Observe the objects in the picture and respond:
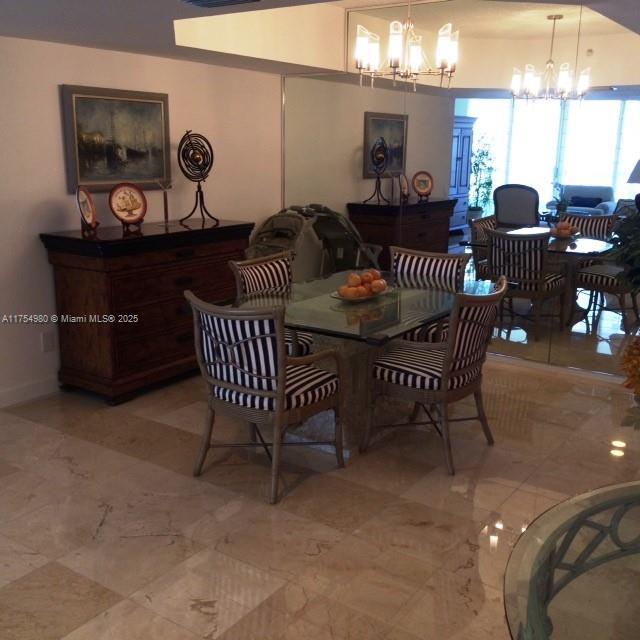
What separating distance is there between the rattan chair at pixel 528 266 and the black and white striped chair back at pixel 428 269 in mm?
696

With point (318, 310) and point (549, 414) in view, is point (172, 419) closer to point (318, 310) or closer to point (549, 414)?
point (318, 310)

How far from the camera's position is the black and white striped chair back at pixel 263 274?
4.11m

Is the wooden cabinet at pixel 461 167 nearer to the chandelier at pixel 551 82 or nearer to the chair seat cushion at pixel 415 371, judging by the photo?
the chandelier at pixel 551 82

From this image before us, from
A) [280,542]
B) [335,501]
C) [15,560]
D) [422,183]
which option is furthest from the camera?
[422,183]

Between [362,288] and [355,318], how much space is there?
0.33 meters

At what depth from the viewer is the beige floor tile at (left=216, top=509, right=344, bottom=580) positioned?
2660mm

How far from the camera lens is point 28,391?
4.31 meters

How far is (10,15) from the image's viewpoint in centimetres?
A: 325

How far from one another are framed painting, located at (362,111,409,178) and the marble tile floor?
2.38 meters

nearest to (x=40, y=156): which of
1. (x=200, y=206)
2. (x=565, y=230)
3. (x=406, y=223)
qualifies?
(x=200, y=206)

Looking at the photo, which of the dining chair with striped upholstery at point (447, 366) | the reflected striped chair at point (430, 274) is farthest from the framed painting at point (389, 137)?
the dining chair with striped upholstery at point (447, 366)

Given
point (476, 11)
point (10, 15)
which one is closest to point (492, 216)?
point (476, 11)

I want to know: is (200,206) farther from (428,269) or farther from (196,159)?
(428,269)

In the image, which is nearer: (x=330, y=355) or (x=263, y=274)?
(x=330, y=355)
